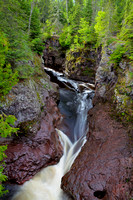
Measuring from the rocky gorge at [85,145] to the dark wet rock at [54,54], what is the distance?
1723 centimetres

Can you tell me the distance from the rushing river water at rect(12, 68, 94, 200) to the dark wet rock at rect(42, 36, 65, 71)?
12052mm

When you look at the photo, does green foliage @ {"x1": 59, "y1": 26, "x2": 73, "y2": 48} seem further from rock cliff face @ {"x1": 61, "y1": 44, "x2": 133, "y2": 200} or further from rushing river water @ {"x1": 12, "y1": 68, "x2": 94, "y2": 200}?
rock cliff face @ {"x1": 61, "y1": 44, "x2": 133, "y2": 200}

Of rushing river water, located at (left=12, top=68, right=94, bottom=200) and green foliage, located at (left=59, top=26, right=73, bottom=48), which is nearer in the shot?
rushing river water, located at (left=12, top=68, right=94, bottom=200)

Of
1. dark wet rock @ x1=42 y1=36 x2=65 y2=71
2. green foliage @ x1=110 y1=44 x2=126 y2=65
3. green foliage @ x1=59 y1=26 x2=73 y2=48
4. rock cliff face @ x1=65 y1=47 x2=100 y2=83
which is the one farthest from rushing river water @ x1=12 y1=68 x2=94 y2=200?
green foliage @ x1=59 y1=26 x2=73 y2=48

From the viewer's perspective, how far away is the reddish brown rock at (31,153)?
621 centimetres

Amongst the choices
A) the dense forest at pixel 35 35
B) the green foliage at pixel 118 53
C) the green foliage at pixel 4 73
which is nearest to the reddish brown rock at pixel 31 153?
the dense forest at pixel 35 35

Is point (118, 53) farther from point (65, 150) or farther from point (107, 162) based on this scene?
point (65, 150)

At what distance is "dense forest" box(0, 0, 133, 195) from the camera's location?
578 centimetres

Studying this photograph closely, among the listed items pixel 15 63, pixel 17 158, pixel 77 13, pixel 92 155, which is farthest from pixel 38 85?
pixel 77 13

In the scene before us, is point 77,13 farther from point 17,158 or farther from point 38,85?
point 17,158

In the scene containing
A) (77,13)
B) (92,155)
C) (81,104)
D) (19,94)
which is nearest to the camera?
(92,155)

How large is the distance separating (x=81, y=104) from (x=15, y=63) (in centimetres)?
949

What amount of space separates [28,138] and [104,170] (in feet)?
16.0

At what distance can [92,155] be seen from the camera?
693 centimetres
